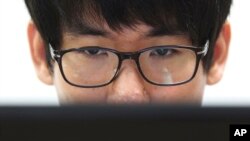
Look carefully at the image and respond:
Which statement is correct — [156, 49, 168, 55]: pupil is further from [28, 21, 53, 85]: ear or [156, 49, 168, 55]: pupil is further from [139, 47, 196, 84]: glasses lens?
[28, 21, 53, 85]: ear

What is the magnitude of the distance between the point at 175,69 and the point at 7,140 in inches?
17.9

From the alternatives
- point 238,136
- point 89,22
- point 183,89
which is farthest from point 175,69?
point 238,136

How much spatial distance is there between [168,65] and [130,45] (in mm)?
67

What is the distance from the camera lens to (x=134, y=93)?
54 cm

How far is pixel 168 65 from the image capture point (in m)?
0.58

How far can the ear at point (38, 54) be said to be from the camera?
26.6 inches

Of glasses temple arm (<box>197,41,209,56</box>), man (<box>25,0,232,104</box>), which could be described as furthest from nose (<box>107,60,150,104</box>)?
glasses temple arm (<box>197,41,209,56</box>)

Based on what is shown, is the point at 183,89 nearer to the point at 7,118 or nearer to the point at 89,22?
the point at 89,22

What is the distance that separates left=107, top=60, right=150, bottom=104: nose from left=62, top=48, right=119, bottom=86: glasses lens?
16 millimetres

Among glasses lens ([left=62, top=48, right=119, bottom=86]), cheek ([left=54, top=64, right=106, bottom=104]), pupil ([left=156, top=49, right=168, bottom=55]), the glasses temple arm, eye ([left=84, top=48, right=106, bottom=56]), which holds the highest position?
the glasses temple arm

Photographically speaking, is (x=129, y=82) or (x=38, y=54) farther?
(x=38, y=54)

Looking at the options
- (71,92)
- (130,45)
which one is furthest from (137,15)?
(71,92)

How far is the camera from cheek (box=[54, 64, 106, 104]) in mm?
558

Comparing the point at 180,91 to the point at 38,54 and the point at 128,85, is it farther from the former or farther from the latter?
the point at 38,54
